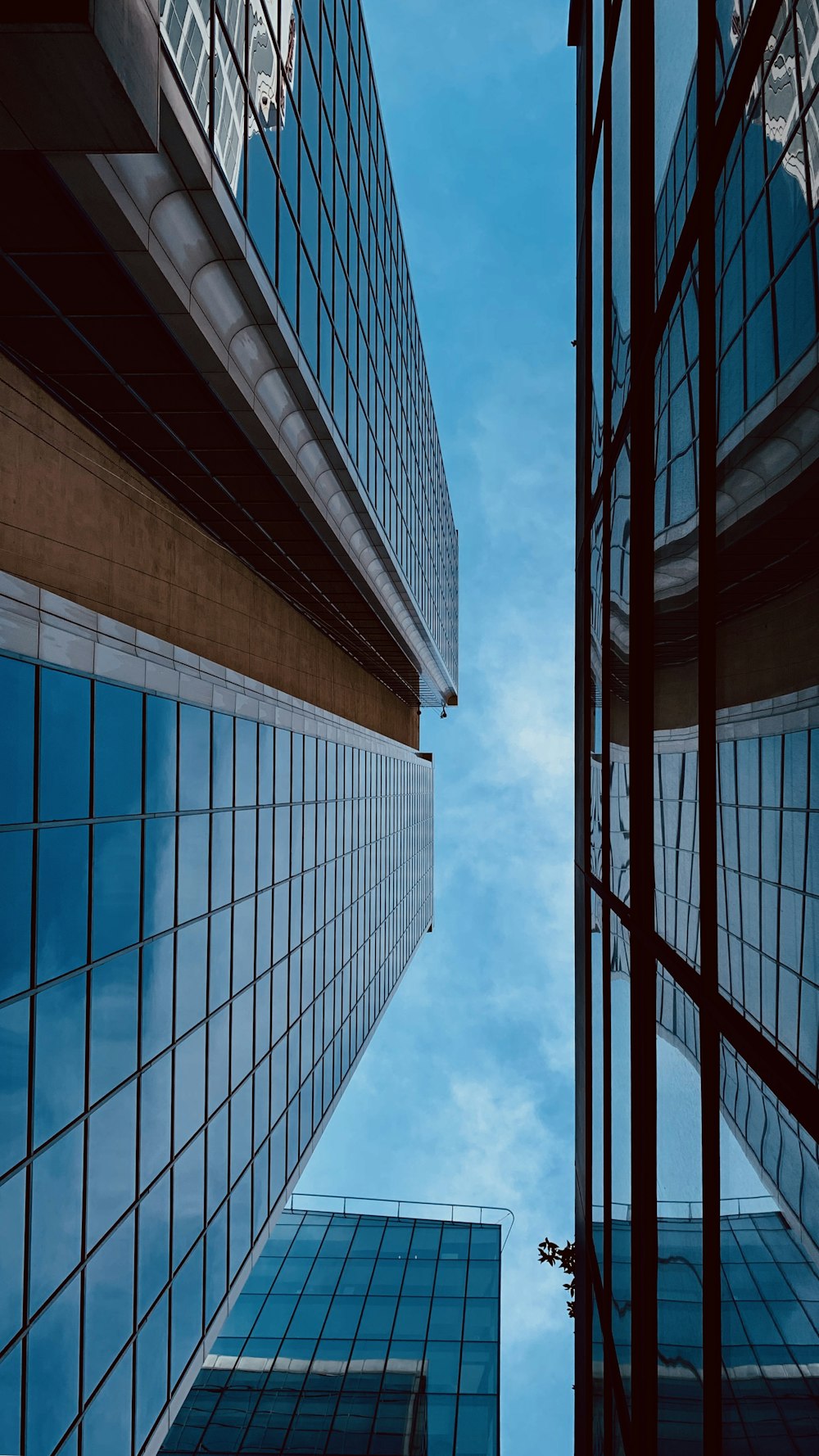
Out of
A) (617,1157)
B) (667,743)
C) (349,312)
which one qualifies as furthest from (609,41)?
(349,312)

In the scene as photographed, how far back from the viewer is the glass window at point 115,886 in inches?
595

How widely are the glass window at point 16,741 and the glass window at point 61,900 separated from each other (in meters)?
0.78

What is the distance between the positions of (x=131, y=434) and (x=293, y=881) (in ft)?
52.6

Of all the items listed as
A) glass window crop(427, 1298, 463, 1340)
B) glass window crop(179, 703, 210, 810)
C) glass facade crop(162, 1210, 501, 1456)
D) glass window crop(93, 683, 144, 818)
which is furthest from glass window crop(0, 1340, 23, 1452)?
glass window crop(427, 1298, 463, 1340)

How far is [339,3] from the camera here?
27938mm

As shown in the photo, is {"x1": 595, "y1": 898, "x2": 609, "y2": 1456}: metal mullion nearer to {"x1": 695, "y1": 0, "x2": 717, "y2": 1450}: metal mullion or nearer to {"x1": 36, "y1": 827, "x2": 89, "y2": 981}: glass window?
{"x1": 695, "y1": 0, "x2": 717, "y2": 1450}: metal mullion

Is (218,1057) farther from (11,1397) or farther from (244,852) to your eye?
(11,1397)

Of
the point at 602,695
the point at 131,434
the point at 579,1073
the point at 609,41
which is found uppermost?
the point at 609,41

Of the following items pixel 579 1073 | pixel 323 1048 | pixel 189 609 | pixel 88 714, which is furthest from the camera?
pixel 323 1048

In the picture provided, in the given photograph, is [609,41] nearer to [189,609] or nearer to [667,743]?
[667,743]

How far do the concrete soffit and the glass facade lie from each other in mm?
36267

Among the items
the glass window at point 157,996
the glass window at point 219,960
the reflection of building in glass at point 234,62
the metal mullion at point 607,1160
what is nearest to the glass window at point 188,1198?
the glass window at point 219,960

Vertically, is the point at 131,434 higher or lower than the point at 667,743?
higher

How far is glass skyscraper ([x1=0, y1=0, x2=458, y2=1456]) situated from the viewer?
12.6 meters
